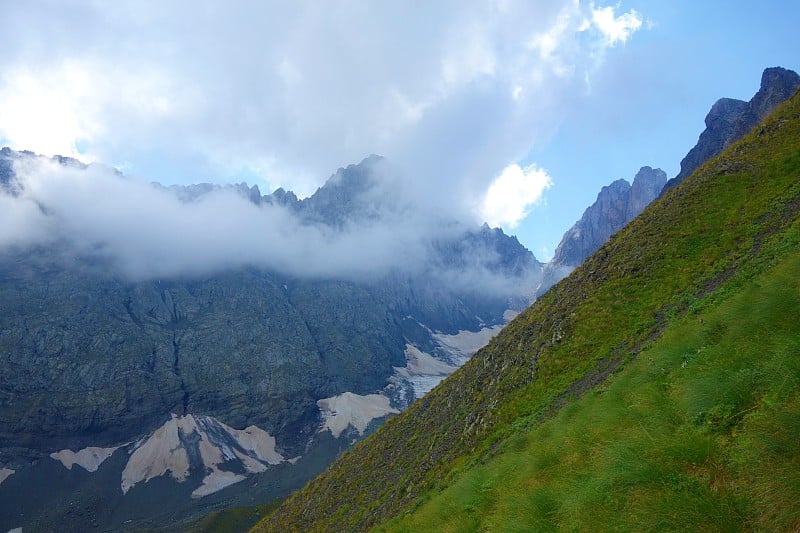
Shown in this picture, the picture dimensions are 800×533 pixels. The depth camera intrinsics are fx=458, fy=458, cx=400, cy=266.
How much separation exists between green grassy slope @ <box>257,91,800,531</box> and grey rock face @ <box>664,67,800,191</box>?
84148mm

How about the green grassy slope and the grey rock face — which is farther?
the grey rock face

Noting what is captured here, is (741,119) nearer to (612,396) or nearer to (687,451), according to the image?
(612,396)

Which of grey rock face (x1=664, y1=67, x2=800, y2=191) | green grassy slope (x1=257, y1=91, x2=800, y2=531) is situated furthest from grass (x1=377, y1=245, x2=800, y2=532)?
grey rock face (x1=664, y1=67, x2=800, y2=191)

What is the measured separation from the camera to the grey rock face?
13400 cm

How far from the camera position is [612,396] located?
1442 cm

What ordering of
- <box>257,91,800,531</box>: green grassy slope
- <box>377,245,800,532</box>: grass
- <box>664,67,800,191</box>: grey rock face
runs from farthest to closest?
<box>664,67,800,191</box>: grey rock face → <box>257,91,800,531</box>: green grassy slope → <box>377,245,800,532</box>: grass

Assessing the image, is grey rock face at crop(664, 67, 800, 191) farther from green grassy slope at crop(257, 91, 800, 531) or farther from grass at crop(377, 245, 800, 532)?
grass at crop(377, 245, 800, 532)

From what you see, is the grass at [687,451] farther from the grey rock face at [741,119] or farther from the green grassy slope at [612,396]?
the grey rock face at [741,119]

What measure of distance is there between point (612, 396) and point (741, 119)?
169m

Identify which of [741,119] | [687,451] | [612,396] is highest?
[741,119]

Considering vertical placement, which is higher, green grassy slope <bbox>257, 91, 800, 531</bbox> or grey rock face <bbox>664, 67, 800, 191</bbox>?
grey rock face <bbox>664, 67, 800, 191</bbox>

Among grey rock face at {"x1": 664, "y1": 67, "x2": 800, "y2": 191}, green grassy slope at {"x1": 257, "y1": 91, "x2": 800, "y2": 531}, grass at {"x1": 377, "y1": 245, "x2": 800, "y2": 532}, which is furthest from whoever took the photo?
grey rock face at {"x1": 664, "y1": 67, "x2": 800, "y2": 191}

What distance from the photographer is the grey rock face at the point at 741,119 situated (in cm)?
13400

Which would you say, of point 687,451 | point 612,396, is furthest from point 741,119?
point 687,451
